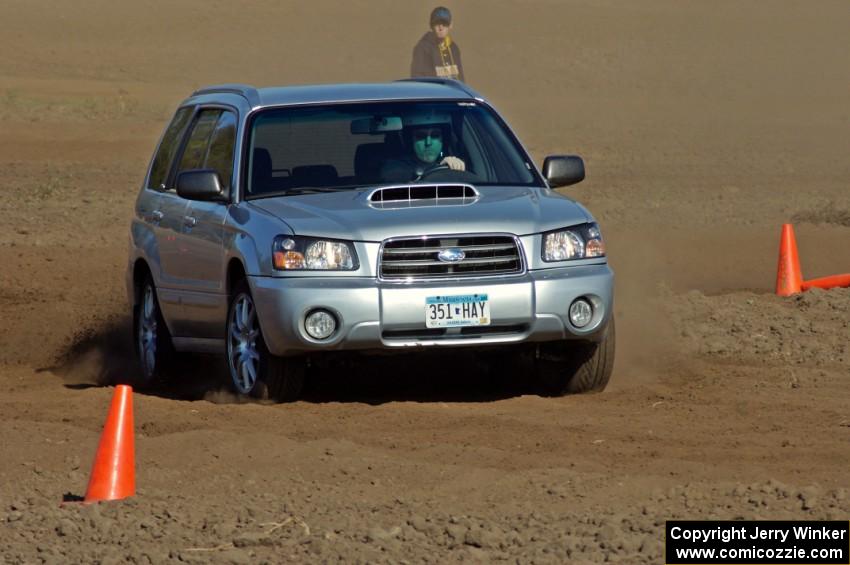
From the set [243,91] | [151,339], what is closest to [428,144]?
[243,91]

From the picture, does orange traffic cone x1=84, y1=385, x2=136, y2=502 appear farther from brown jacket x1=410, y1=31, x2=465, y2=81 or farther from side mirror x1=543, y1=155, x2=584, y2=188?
brown jacket x1=410, y1=31, x2=465, y2=81

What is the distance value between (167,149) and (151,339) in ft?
4.11

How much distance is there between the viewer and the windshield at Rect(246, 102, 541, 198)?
391 inches

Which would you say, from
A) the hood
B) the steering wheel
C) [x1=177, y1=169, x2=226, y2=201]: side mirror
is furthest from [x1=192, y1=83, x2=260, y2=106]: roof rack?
the steering wheel

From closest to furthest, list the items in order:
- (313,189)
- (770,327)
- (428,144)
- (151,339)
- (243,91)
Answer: (313,189) → (428,144) → (243,91) → (151,339) → (770,327)

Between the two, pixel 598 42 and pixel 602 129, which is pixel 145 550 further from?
pixel 598 42

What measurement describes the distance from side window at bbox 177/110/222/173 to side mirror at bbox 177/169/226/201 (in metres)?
0.97

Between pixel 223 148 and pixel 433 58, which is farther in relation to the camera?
pixel 433 58

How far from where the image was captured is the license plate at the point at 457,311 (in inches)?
351

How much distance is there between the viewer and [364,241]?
891 cm

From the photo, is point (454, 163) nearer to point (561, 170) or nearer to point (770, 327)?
point (561, 170)

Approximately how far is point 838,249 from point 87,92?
2655 centimetres

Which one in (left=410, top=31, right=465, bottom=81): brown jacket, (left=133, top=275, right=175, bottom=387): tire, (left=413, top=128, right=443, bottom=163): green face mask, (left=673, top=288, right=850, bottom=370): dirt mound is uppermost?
(left=410, top=31, right=465, bottom=81): brown jacket

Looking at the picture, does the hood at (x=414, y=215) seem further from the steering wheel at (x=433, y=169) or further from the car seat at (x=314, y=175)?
the steering wheel at (x=433, y=169)
